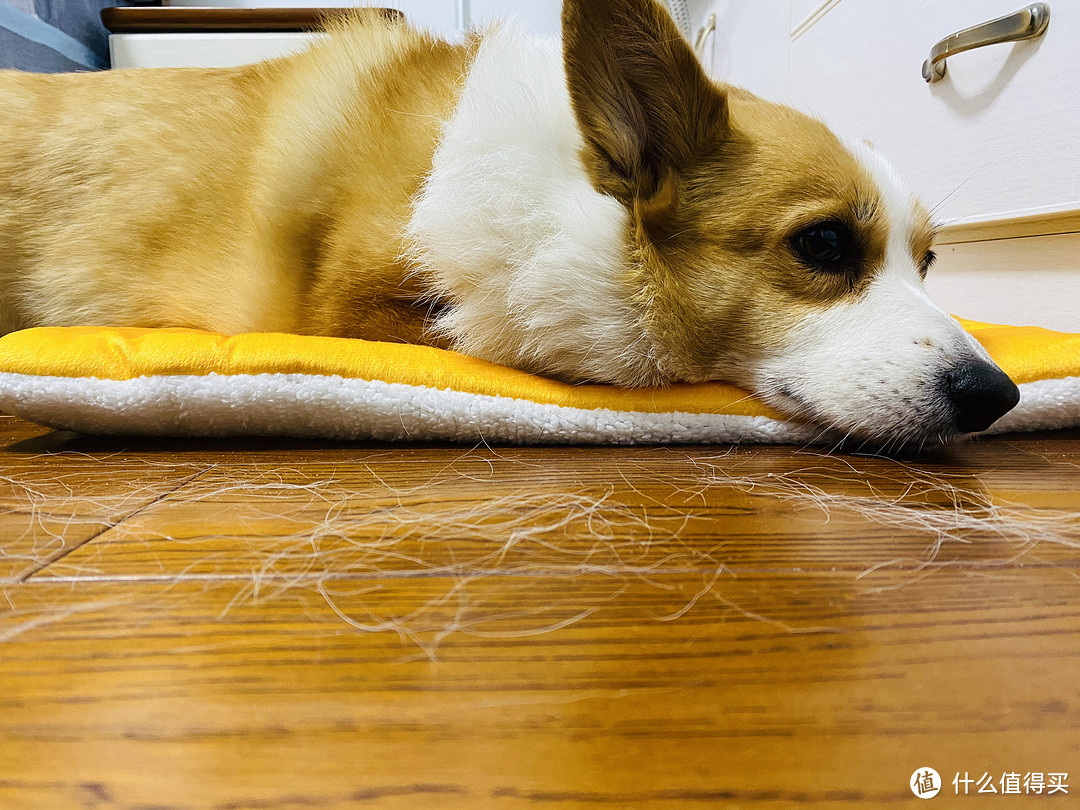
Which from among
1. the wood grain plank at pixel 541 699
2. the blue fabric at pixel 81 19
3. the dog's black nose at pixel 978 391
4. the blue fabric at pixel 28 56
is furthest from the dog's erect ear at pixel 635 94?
the blue fabric at pixel 81 19

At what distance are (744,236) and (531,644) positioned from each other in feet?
2.26

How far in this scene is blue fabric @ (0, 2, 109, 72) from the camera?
185 cm

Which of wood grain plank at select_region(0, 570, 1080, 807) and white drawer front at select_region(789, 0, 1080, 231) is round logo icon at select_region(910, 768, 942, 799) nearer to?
wood grain plank at select_region(0, 570, 1080, 807)

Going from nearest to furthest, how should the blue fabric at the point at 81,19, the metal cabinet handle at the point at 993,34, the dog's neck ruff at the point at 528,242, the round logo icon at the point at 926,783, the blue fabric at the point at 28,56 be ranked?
the round logo icon at the point at 926,783
the dog's neck ruff at the point at 528,242
the metal cabinet handle at the point at 993,34
the blue fabric at the point at 28,56
the blue fabric at the point at 81,19

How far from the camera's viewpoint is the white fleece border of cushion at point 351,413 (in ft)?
3.02

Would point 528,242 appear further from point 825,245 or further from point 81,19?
point 81,19

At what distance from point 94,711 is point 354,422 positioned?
59 cm

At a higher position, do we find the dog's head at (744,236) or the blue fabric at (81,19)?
the blue fabric at (81,19)

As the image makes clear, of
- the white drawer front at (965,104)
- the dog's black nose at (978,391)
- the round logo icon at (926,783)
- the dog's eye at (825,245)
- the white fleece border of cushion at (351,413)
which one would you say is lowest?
the white fleece border of cushion at (351,413)

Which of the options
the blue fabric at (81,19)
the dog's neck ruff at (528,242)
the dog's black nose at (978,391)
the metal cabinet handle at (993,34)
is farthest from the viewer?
the blue fabric at (81,19)

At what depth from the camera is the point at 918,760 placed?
347mm

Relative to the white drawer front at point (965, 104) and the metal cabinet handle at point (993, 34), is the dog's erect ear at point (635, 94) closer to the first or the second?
the white drawer front at point (965, 104)

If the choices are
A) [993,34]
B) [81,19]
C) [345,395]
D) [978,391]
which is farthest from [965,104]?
[81,19]

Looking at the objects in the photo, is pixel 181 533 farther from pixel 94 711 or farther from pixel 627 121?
pixel 627 121
